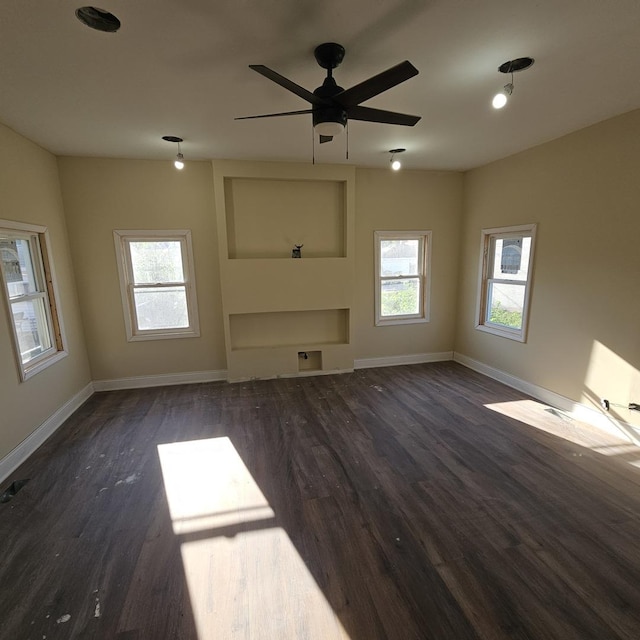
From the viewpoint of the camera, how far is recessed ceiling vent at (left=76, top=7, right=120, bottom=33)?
63.2 inches

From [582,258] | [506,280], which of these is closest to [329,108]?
[582,258]

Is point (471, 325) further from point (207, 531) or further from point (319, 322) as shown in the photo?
point (207, 531)

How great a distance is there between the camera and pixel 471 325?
16.4 ft

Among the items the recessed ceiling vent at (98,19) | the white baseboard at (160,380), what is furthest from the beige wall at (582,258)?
the white baseboard at (160,380)

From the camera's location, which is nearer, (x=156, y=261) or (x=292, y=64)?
(x=292, y=64)

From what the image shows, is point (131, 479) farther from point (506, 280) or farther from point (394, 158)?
point (506, 280)

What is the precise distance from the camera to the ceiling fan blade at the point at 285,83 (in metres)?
1.65

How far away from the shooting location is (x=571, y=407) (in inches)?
137

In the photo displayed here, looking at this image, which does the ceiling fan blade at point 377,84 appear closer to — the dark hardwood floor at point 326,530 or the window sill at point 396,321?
the dark hardwood floor at point 326,530

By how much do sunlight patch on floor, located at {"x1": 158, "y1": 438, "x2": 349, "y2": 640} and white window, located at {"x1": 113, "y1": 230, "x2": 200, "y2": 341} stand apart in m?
2.19

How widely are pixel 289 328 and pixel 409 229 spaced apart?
7.49 feet

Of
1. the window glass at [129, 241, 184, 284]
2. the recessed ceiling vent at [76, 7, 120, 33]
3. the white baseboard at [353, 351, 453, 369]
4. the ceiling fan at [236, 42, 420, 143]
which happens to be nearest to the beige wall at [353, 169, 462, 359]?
the white baseboard at [353, 351, 453, 369]

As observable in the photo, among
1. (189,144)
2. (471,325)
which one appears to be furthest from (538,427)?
(189,144)

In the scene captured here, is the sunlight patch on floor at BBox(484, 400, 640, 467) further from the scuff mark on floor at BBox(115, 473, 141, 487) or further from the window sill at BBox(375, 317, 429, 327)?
the scuff mark on floor at BBox(115, 473, 141, 487)
